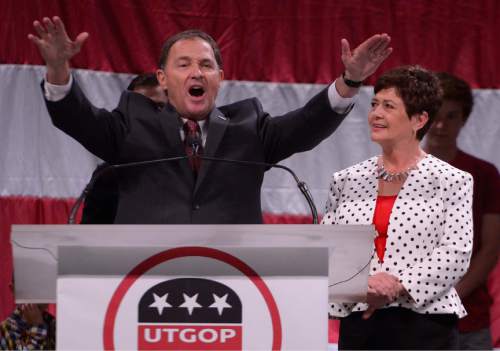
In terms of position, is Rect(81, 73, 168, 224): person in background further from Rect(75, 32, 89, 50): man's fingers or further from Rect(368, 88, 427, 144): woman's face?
Rect(75, 32, 89, 50): man's fingers

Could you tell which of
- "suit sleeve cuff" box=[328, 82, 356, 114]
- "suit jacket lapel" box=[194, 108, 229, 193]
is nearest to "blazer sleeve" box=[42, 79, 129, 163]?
"suit jacket lapel" box=[194, 108, 229, 193]

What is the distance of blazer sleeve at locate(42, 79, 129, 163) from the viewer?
221 cm

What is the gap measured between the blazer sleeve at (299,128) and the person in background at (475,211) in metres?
0.87

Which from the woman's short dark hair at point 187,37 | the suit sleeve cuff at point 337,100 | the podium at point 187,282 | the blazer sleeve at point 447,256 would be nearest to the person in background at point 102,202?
the woman's short dark hair at point 187,37

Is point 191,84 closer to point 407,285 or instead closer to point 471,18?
point 407,285

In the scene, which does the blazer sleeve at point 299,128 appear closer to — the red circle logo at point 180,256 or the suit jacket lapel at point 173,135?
the suit jacket lapel at point 173,135

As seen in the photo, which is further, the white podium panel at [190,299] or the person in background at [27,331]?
the person in background at [27,331]

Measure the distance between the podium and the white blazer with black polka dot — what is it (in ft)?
2.18

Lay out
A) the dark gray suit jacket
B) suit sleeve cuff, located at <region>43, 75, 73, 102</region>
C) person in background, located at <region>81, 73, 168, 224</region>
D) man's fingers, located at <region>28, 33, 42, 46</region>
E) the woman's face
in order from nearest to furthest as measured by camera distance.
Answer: man's fingers, located at <region>28, 33, 42, 46</region>
suit sleeve cuff, located at <region>43, 75, 73, 102</region>
the dark gray suit jacket
the woman's face
person in background, located at <region>81, 73, 168, 224</region>

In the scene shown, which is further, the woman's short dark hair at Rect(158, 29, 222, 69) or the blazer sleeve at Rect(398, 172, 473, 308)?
the woman's short dark hair at Rect(158, 29, 222, 69)

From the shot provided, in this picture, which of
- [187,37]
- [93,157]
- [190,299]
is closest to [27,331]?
[93,157]

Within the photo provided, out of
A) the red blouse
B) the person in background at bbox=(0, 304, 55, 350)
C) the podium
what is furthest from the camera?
the person in background at bbox=(0, 304, 55, 350)

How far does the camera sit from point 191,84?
237cm

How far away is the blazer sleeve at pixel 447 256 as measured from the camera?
231 centimetres
